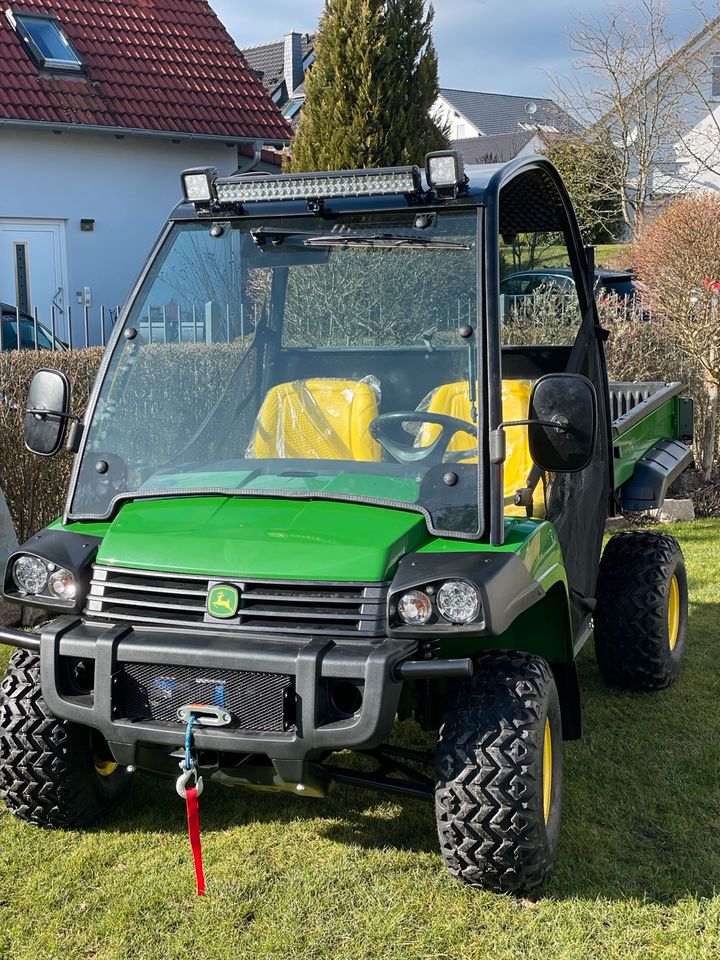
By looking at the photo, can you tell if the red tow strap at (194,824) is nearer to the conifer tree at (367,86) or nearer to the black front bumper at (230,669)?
the black front bumper at (230,669)

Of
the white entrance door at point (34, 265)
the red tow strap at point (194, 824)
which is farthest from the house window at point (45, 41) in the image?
the red tow strap at point (194, 824)

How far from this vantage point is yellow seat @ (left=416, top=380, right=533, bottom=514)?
11.9ft

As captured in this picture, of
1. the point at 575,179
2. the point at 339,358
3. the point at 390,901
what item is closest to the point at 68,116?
the point at 575,179

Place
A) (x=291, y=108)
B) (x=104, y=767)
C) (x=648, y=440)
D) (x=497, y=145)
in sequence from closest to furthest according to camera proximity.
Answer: (x=104, y=767) < (x=648, y=440) < (x=291, y=108) < (x=497, y=145)

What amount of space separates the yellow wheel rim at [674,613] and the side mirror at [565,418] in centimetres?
224

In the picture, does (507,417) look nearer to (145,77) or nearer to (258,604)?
(258,604)

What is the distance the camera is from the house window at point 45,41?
1703 cm

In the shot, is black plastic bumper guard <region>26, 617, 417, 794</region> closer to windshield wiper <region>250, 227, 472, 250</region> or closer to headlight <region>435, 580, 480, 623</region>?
headlight <region>435, 580, 480, 623</region>

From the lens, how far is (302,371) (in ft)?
13.8

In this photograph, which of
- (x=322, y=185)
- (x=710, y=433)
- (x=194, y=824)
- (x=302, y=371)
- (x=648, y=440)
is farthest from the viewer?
(x=710, y=433)

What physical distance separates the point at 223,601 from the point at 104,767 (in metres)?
0.98

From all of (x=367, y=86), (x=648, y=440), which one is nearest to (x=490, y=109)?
(x=367, y=86)

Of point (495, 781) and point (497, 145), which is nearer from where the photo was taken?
point (495, 781)

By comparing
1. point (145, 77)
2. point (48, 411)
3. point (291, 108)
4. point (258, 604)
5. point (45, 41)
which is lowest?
point (258, 604)
